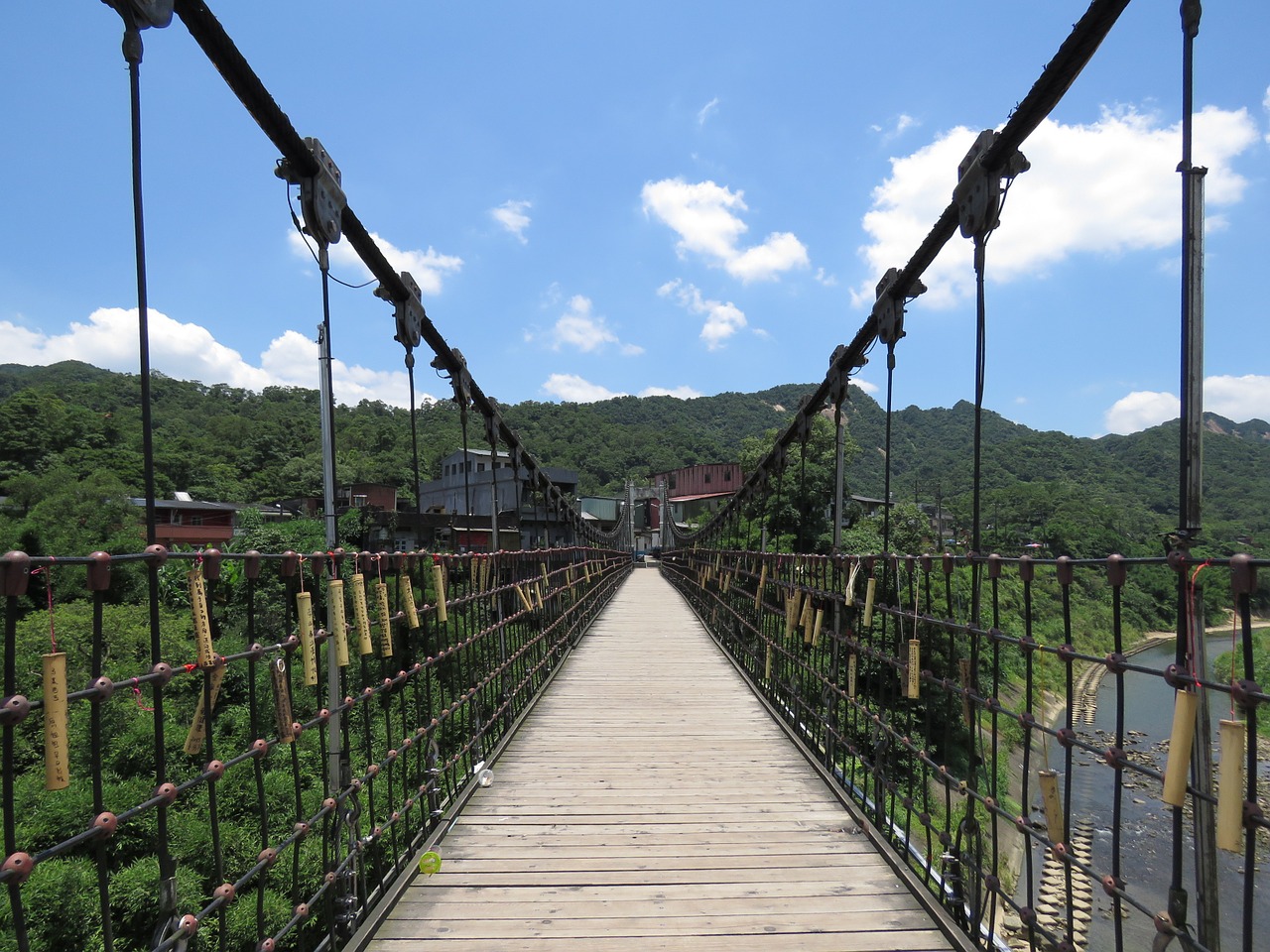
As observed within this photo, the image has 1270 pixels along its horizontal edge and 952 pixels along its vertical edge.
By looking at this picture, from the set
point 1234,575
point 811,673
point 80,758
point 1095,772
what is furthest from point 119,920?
point 1095,772

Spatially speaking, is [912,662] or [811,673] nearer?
[912,662]

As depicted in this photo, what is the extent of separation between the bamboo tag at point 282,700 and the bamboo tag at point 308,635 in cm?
5

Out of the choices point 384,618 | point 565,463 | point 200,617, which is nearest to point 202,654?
point 200,617

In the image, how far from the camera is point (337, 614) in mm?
1817

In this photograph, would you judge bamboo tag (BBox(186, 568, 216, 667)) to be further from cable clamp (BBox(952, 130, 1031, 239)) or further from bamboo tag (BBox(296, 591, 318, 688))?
cable clamp (BBox(952, 130, 1031, 239))

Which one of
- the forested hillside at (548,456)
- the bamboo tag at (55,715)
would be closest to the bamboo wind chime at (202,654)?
the bamboo tag at (55,715)

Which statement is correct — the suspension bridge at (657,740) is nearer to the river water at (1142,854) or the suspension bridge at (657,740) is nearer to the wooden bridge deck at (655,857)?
the wooden bridge deck at (655,857)

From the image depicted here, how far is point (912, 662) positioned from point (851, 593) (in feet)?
1.90

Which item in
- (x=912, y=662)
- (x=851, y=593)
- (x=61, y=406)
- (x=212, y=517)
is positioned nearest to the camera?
(x=912, y=662)

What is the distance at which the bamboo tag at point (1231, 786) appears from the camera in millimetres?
1052

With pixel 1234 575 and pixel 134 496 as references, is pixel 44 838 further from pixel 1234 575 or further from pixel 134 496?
pixel 134 496

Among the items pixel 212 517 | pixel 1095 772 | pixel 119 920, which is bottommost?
pixel 1095 772

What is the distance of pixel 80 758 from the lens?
461 inches

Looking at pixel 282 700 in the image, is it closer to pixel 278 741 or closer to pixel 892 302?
pixel 278 741
